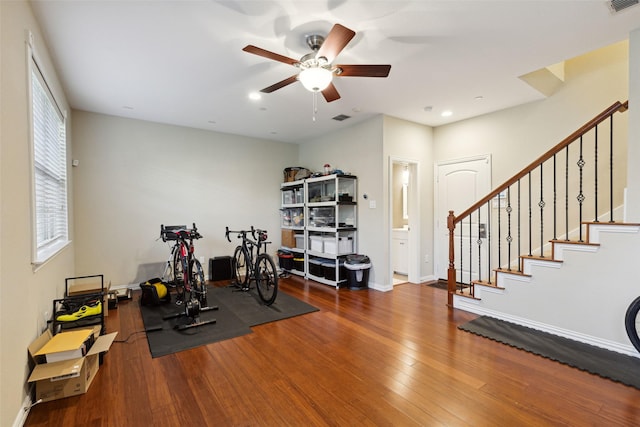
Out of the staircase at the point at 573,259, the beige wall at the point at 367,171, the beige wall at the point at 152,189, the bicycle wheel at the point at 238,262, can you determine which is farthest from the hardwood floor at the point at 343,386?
the beige wall at the point at 152,189

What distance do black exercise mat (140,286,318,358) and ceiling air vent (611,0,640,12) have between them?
3971 millimetres

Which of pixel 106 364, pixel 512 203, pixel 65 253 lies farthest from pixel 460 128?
pixel 65 253

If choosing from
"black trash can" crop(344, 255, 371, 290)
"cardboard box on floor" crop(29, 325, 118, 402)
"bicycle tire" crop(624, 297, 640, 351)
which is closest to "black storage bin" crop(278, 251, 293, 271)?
"black trash can" crop(344, 255, 371, 290)

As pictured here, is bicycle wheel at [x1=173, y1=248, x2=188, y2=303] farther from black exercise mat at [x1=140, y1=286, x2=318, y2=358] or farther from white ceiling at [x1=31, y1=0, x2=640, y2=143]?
white ceiling at [x1=31, y1=0, x2=640, y2=143]

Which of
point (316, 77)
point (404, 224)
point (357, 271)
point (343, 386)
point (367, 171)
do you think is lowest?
point (343, 386)

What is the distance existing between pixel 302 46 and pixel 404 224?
169 inches

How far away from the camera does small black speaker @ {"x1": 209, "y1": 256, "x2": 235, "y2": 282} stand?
17.5ft

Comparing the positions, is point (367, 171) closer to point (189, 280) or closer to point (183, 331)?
point (189, 280)

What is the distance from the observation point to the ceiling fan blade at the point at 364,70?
240 centimetres

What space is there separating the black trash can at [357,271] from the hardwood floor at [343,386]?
5.06 feet

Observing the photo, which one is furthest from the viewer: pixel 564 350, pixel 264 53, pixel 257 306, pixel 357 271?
pixel 357 271

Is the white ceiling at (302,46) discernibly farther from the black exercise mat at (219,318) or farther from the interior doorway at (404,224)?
the black exercise mat at (219,318)

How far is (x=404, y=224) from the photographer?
6.09 m

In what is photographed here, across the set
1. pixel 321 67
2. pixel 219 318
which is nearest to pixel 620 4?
pixel 321 67
